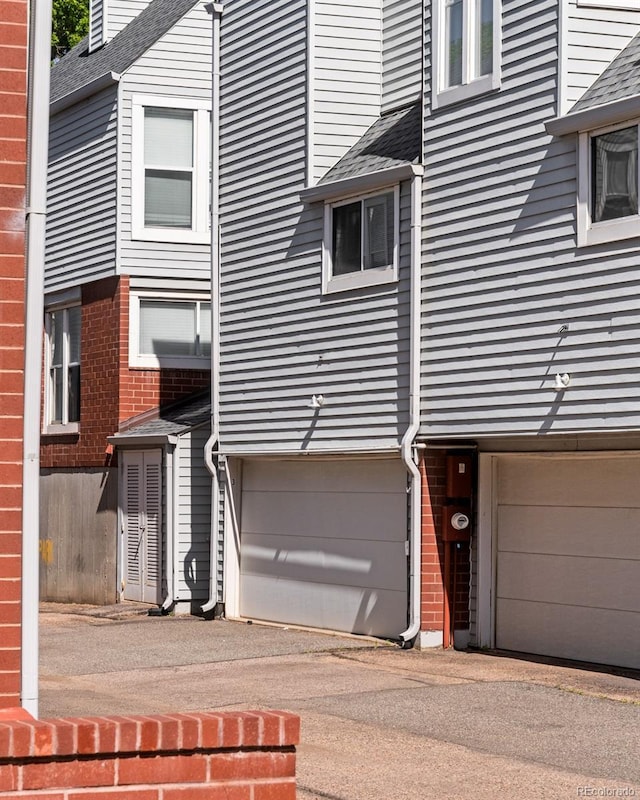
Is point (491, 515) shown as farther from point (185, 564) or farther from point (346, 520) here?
point (185, 564)

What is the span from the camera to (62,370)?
24016mm

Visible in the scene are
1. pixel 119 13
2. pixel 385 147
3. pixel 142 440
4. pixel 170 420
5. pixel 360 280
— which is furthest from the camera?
pixel 119 13

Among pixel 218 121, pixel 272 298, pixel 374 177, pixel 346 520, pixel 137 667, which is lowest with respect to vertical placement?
pixel 137 667

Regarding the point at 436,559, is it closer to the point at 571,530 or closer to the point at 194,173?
the point at 571,530

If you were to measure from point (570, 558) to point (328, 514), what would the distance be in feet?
13.1

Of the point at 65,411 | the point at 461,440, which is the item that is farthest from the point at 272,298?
the point at 65,411

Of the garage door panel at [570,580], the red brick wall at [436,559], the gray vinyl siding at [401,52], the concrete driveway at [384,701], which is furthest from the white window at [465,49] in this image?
the concrete driveway at [384,701]

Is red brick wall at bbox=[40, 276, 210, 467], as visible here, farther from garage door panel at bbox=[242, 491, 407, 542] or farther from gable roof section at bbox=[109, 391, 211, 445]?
garage door panel at bbox=[242, 491, 407, 542]

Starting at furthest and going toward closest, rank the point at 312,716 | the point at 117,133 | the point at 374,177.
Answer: the point at 117,133
the point at 374,177
the point at 312,716

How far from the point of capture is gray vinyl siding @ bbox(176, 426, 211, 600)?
20438 mm

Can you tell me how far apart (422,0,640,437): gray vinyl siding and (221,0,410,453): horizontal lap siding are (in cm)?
71

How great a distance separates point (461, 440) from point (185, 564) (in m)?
6.43

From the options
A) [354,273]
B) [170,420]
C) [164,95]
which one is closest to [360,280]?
[354,273]

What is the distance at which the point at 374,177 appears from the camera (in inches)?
634
